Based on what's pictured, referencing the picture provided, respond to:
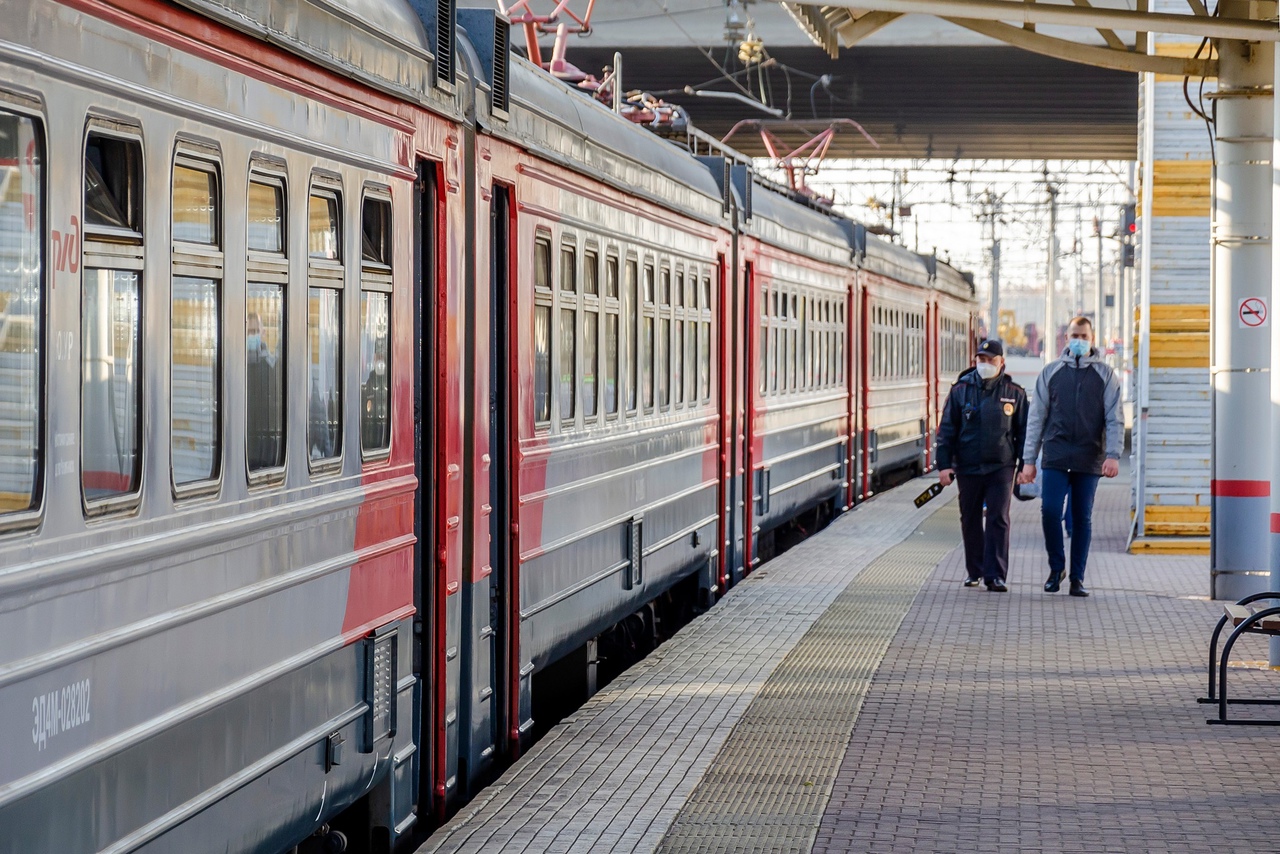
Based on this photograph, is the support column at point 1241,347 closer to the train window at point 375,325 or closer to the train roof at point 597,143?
the train roof at point 597,143

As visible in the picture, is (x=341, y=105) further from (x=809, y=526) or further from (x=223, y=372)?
(x=809, y=526)

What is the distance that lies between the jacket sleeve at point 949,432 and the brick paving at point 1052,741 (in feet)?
4.06

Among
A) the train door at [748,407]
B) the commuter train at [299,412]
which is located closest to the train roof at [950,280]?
the train door at [748,407]

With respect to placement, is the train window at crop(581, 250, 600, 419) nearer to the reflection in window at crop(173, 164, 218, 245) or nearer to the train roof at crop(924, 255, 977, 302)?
the reflection in window at crop(173, 164, 218, 245)

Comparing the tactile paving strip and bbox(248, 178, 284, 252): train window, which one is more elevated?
bbox(248, 178, 284, 252): train window

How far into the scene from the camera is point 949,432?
13.0 meters

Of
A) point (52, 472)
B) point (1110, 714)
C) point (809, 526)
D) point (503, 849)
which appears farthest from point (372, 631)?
point (809, 526)

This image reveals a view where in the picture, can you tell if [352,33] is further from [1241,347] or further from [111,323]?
[1241,347]

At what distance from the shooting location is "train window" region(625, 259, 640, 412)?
9.58 metres

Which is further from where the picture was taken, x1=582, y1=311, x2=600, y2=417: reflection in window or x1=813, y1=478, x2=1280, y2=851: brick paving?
x1=582, y1=311, x2=600, y2=417: reflection in window

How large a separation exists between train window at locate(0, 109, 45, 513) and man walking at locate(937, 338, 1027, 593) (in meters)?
9.90

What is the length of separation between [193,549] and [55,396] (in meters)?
0.75

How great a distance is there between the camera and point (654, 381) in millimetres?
10328

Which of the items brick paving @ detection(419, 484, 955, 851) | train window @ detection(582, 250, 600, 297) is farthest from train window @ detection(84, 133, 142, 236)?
train window @ detection(582, 250, 600, 297)
